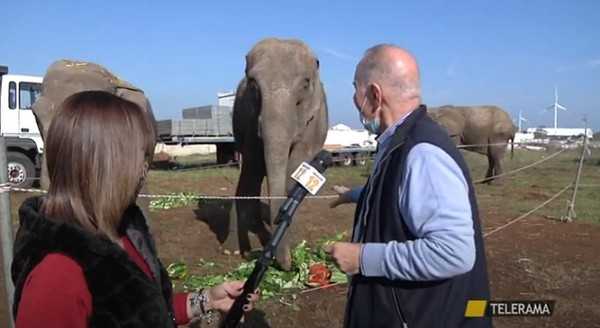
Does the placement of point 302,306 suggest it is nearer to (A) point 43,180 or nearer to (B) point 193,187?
(A) point 43,180

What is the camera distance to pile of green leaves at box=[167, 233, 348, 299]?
19.1 ft

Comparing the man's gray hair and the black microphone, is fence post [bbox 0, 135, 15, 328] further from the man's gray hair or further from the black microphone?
the man's gray hair

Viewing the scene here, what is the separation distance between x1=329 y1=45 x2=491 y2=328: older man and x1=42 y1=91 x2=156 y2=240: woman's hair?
1.00 meters

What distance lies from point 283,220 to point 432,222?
1.95ft

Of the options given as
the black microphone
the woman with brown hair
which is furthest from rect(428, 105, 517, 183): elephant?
the woman with brown hair

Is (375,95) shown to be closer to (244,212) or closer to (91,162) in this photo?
(91,162)

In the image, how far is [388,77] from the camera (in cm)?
238

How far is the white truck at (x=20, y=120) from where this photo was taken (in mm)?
14711

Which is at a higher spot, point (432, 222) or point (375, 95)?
point (375, 95)

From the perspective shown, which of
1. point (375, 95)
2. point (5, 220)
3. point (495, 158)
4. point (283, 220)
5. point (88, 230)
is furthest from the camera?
point (495, 158)

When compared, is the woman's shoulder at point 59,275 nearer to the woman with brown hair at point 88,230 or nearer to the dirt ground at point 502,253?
the woman with brown hair at point 88,230

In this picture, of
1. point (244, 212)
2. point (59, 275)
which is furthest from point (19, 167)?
point (59, 275)

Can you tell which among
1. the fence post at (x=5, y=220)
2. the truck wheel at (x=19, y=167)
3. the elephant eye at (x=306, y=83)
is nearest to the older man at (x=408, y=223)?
the fence post at (x=5, y=220)

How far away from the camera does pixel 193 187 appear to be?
14.9 metres
